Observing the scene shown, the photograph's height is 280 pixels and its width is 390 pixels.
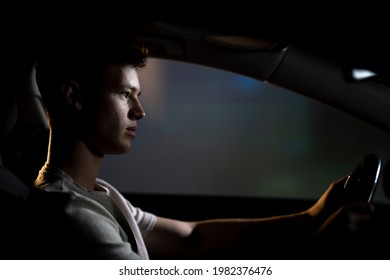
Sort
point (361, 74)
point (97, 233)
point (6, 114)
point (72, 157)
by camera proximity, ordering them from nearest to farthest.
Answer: point (97, 233), point (72, 157), point (361, 74), point (6, 114)

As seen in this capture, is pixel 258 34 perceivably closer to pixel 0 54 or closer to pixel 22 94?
pixel 0 54

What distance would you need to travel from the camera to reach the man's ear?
159cm

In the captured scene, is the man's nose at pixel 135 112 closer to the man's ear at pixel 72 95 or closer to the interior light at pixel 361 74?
the man's ear at pixel 72 95

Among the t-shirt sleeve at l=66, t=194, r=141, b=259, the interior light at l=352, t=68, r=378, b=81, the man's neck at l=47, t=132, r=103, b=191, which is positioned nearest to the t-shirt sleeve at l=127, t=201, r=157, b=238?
the man's neck at l=47, t=132, r=103, b=191

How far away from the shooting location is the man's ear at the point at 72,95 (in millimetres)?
1592

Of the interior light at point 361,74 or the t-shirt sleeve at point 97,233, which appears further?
the interior light at point 361,74

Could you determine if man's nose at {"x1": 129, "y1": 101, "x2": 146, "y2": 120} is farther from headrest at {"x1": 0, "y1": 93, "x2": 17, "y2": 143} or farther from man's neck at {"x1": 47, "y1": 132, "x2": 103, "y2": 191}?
headrest at {"x1": 0, "y1": 93, "x2": 17, "y2": 143}

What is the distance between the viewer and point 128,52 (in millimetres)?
1684

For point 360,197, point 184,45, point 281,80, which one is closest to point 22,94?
point 184,45

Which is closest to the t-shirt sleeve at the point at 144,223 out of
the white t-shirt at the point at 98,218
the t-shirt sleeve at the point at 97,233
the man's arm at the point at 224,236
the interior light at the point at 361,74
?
the man's arm at the point at 224,236

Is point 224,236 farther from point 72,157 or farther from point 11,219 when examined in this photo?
point 11,219

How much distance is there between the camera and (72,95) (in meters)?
1.59

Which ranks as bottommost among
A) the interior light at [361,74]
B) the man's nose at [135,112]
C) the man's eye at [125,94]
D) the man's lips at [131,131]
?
the man's lips at [131,131]

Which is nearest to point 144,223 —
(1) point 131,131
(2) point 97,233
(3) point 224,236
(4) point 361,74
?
(3) point 224,236
